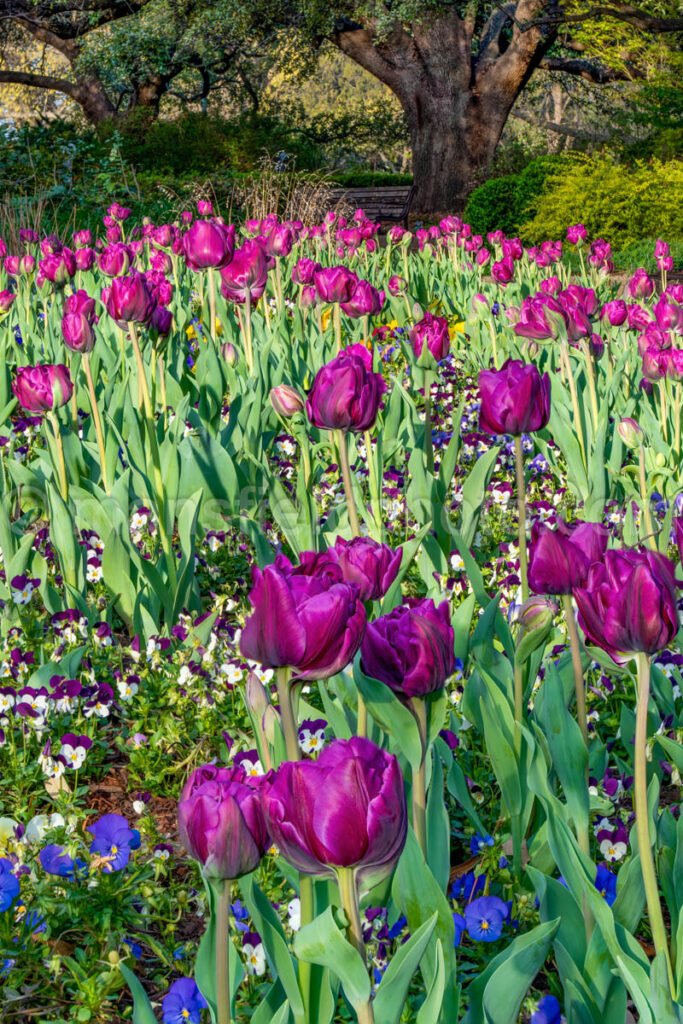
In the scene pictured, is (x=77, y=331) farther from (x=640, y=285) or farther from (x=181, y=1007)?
(x=640, y=285)

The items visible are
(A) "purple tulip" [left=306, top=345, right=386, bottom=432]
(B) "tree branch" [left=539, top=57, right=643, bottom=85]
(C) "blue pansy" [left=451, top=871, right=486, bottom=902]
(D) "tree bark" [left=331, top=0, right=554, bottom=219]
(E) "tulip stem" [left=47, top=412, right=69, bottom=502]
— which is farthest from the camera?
(B) "tree branch" [left=539, top=57, right=643, bottom=85]

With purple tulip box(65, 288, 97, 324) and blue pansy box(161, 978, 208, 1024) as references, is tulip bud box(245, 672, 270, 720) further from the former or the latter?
purple tulip box(65, 288, 97, 324)

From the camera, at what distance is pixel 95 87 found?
24703mm

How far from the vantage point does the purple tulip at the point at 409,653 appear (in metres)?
1.21

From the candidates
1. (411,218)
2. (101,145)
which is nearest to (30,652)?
(411,218)

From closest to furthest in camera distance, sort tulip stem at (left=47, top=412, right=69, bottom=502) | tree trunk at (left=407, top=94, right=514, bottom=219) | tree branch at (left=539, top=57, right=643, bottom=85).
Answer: tulip stem at (left=47, top=412, right=69, bottom=502) → tree trunk at (left=407, top=94, right=514, bottom=219) → tree branch at (left=539, top=57, right=643, bottom=85)

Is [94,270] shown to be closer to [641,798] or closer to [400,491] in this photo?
[400,491]

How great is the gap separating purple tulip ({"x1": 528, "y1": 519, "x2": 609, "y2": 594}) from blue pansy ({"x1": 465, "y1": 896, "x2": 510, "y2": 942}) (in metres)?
0.46

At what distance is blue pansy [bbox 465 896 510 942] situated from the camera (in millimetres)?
1535

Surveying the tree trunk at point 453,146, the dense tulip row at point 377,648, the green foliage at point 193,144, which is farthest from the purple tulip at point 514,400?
the green foliage at point 193,144

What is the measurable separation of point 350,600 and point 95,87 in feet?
85.9

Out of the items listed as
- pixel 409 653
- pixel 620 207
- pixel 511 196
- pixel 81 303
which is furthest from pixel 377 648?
pixel 511 196

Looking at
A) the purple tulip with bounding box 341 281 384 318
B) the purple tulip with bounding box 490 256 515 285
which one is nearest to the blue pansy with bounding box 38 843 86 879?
the purple tulip with bounding box 341 281 384 318

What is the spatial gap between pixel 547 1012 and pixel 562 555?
23.7 inches
